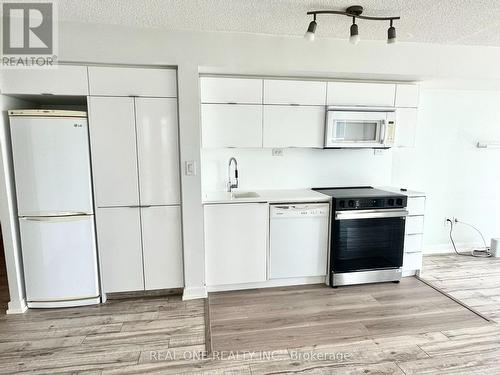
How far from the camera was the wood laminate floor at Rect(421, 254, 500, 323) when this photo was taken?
273cm

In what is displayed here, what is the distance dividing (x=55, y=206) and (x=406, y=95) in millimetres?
3694

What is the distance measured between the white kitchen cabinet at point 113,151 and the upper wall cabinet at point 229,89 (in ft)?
2.38

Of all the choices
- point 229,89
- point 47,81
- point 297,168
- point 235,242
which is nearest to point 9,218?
point 47,81

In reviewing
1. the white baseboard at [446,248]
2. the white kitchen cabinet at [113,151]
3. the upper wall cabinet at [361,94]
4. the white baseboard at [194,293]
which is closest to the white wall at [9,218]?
the white kitchen cabinet at [113,151]

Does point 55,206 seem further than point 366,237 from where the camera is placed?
No

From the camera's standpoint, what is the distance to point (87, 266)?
8.74 feet

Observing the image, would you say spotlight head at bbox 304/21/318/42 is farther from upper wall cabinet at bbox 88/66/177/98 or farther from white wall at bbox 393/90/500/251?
white wall at bbox 393/90/500/251

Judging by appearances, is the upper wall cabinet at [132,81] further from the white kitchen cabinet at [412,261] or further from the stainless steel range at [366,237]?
the white kitchen cabinet at [412,261]

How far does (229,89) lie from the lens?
9.47 ft

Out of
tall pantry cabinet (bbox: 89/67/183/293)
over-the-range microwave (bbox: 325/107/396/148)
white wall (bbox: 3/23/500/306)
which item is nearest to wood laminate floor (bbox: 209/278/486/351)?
white wall (bbox: 3/23/500/306)

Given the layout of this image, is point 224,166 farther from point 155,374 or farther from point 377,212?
point 155,374

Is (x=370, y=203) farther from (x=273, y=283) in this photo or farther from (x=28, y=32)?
(x=28, y=32)

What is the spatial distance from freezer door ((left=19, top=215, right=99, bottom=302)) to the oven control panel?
2387 millimetres

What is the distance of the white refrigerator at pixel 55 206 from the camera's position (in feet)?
8.02
